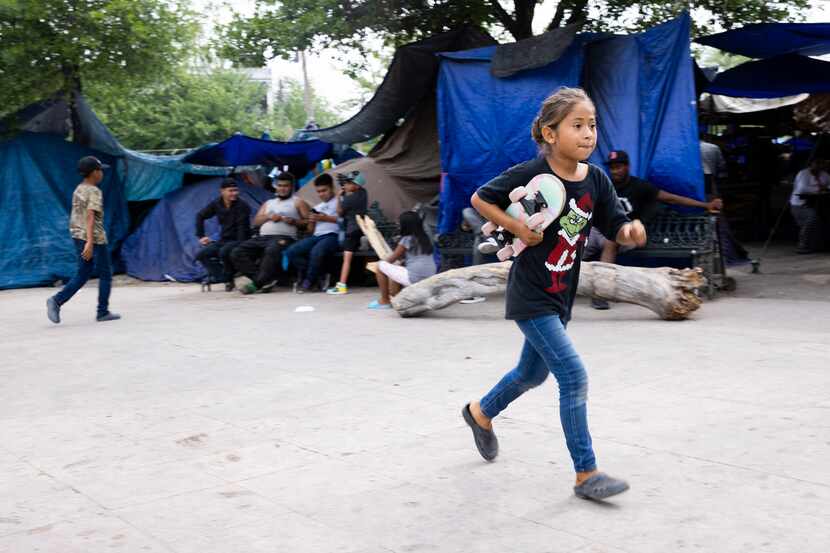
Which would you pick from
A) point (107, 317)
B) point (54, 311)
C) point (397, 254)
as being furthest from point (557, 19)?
point (54, 311)

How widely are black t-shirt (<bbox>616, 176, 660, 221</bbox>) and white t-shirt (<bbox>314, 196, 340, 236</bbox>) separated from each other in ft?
15.1

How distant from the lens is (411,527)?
140 inches

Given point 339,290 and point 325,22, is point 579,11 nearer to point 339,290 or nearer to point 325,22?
point 325,22

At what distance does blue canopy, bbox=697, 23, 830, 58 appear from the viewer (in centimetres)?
1019

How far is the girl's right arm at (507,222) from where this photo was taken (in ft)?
12.5

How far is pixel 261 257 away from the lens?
13547 mm

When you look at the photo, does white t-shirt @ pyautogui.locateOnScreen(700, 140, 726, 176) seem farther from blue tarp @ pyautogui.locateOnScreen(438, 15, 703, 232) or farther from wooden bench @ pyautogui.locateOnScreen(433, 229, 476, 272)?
wooden bench @ pyautogui.locateOnScreen(433, 229, 476, 272)

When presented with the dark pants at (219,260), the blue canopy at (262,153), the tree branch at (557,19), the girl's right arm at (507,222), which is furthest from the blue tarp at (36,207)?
the girl's right arm at (507,222)

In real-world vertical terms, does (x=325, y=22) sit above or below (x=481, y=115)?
above

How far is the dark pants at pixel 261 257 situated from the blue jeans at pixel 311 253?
0.17 metres

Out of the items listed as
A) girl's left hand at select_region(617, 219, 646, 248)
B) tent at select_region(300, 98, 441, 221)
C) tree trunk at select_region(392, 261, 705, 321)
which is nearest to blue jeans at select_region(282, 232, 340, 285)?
tent at select_region(300, 98, 441, 221)

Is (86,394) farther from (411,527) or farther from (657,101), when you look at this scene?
(657,101)

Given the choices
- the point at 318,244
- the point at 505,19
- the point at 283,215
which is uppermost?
the point at 505,19

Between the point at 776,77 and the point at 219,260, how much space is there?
845 cm
